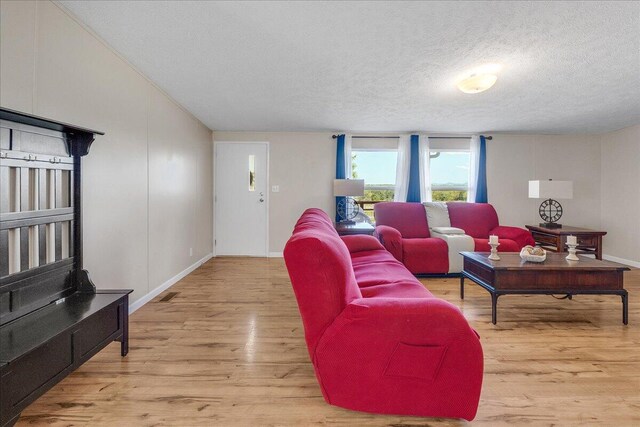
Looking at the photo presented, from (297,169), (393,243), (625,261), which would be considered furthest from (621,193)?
(297,169)


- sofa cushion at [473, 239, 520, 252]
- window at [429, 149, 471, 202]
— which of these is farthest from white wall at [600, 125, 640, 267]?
sofa cushion at [473, 239, 520, 252]

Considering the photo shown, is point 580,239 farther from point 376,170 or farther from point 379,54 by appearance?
point 379,54

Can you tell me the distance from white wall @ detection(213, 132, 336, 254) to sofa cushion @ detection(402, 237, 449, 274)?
176cm

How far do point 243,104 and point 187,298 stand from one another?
2373 mm

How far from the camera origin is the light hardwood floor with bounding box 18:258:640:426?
5.00 ft

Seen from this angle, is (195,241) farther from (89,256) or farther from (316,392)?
(316,392)

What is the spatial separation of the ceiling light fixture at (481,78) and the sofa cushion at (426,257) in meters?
1.99

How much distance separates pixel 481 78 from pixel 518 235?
2.41 m

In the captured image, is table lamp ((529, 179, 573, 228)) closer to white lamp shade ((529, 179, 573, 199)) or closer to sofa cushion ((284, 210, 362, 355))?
white lamp shade ((529, 179, 573, 199))

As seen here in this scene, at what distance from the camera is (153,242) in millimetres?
3242

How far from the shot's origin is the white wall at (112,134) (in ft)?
5.83

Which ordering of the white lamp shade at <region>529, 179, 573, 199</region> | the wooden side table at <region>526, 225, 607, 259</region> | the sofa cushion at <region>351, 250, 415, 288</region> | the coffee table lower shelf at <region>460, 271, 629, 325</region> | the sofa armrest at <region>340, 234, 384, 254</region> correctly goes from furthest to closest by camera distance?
the white lamp shade at <region>529, 179, 573, 199</region>
the wooden side table at <region>526, 225, 607, 259</region>
the sofa armrest at <region>340, 234, 384, 254</region>
the coffee table lower shelf at <region>460, 271, 629, 325</region>
the sofa cushion at <region>351, 250, 415, 288</region>

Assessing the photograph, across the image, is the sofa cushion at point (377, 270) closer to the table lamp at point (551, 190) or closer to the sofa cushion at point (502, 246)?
the sofa cushion at point (502, 246)

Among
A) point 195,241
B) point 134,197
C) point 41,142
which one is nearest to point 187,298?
point 134,197
